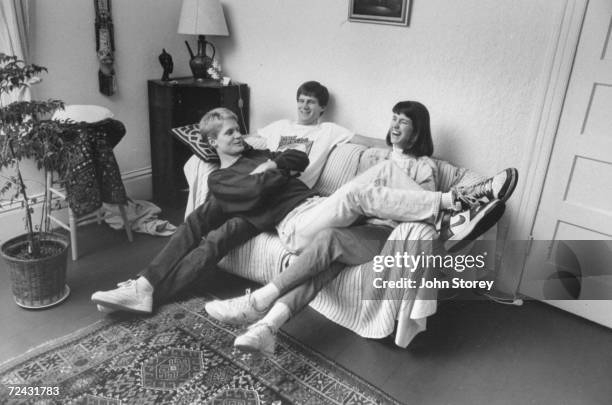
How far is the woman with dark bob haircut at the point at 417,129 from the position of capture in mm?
2586

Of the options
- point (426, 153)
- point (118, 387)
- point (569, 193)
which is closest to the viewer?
point (118, 387)

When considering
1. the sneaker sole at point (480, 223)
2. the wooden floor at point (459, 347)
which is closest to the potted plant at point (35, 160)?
the wooden floor at point (459, 347)

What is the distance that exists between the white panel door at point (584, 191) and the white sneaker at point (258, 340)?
4.96 feet

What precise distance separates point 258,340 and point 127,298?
2.30 ft

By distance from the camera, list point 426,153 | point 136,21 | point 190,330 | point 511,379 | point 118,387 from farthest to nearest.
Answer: point 136,21
point 426,153
point 190,330
point 511,379
point 118,387

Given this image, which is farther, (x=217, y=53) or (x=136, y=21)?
(x=217, y=53)

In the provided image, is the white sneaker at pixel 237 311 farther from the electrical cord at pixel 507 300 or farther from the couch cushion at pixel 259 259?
the electrical cord at pixel 507 300

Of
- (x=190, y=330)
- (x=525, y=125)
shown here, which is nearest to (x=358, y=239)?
(x=190, y=330)

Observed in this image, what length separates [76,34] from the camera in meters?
3.08

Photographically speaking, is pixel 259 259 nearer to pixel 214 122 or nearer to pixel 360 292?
pixel 360 292

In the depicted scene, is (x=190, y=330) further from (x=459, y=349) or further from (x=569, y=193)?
(x=569, y=193)

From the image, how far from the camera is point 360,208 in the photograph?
2227 millimetres

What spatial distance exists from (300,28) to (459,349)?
2.17 metres

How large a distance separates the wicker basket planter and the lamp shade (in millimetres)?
1669
